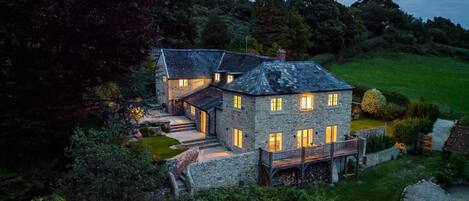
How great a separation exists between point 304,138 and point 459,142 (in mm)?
11599

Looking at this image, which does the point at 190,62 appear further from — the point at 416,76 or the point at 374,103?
the point at 416,76

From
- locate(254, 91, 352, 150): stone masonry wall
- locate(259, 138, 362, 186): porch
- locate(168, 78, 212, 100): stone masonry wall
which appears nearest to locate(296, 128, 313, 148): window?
locate(254, 91, 352, 150): stone masonry wall

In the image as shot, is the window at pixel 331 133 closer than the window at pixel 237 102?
No

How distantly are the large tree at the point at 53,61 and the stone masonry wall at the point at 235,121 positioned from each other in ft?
37.5

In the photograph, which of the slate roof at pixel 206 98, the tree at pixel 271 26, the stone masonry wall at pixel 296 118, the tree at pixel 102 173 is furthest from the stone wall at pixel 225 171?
the tree at pixel 271 26

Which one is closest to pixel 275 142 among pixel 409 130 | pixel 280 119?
pixel 280 119

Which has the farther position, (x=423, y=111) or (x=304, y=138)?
(x=423, y=111)

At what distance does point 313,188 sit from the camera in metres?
25.6

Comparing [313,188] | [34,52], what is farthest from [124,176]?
[313,188]

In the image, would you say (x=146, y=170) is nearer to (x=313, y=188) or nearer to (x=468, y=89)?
(x=313, y=188)

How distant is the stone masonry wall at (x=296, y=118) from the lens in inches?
1022

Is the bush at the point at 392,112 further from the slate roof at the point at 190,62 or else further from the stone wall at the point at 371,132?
the slate roof at the point at 190,62

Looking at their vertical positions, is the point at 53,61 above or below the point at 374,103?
above

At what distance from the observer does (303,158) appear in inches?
A: 995
